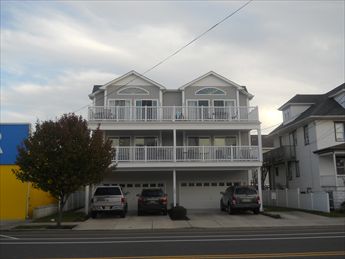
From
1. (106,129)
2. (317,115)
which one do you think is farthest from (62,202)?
(317,115)

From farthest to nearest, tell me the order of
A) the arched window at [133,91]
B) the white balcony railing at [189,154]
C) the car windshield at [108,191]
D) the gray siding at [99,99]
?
1. the gray siding at [99,99]
2. the arched window at [133,91]
3. the white balcony railing at [189,154]
4. the car windshield at [108,191]

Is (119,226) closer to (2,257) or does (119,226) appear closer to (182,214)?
(182,214)

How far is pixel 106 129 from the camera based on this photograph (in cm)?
3017

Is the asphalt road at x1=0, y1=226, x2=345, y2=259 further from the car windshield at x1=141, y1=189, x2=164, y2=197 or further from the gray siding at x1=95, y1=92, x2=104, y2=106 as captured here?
the gray siding at x1=95, y1=92, x2=104, y2=106

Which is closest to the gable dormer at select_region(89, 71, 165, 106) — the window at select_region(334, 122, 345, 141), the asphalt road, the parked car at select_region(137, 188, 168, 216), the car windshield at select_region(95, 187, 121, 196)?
the parked car at select_region(137, 188, 168, 216)

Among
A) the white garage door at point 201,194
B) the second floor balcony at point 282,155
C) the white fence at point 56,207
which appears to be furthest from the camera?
the second floor balcony at point 282,155

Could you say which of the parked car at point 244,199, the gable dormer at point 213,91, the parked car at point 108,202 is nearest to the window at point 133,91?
the gable dormer at point 213,91

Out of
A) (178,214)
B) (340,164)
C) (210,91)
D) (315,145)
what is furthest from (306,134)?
(178,214)

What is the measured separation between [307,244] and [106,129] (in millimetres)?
19442

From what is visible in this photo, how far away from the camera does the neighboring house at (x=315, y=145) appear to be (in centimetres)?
3229

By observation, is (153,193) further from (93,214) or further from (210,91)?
(210,91)

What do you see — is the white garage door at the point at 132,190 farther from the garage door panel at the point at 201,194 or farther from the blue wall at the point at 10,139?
the blue wall at the point at 10,139

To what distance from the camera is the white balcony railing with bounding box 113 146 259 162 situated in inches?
1156

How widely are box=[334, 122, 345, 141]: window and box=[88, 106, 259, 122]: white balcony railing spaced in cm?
735
